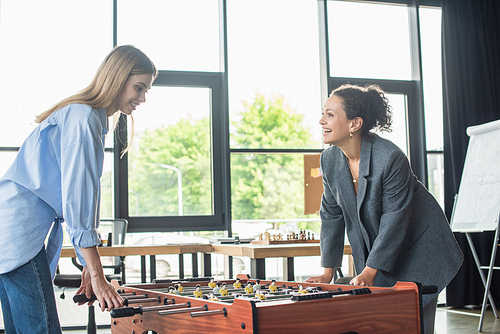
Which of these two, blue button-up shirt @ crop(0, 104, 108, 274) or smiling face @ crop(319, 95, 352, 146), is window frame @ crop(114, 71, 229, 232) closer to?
smiling face @ crop(319, 95, 352, 146)

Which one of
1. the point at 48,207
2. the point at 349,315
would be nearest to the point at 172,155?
the point at 48,207

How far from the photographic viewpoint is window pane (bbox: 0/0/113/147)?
4320 millimetres

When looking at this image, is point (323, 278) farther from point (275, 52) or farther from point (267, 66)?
point (275, 52)

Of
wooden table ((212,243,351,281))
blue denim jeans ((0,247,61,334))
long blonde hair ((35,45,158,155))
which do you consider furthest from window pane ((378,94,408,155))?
blue denim jeans ((0,247,61,334))

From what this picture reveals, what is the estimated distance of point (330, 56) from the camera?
500 centimetres

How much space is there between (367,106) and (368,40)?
11.1 ft

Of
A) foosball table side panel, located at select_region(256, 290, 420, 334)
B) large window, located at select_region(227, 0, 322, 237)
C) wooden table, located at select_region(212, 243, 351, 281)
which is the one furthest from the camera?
large window, located at select_region(227, 0, 322, 237)

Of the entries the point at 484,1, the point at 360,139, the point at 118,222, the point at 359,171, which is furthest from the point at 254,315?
the point at 484,1

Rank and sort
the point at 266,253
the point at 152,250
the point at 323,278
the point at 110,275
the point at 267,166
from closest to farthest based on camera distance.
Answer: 1. the point at 323,278
2. the point at 266,253
3. the point at 152,250
4. the point at 110,275
5. the point at 267,166

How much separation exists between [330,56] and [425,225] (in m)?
3.29

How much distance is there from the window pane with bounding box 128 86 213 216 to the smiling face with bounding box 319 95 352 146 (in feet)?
8.59

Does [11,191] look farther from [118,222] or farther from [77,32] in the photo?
[77,32]

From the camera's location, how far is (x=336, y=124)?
2117 mm

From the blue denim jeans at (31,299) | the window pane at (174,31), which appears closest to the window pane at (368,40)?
the window pane at (174,31)
